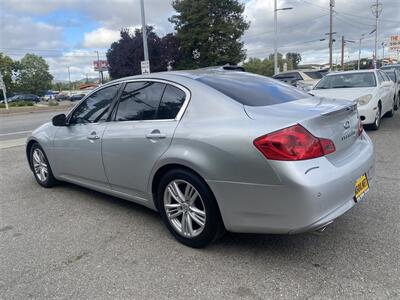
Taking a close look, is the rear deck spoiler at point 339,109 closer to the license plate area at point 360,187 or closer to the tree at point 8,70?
the license plate area at point 360,187

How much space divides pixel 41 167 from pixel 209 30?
32343mm

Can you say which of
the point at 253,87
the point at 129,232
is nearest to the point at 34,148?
the point at 129,232

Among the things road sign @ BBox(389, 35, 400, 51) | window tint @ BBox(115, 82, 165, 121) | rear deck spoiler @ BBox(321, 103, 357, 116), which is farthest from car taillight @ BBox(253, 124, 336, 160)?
road sign @ BBox(389, 35, 400, 51)

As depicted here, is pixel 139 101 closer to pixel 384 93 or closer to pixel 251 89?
pixel 251 89

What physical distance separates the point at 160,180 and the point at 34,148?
2917 mm

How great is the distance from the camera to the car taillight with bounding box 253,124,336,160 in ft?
8.89

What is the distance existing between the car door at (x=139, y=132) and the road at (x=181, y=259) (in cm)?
53

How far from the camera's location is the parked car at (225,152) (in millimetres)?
2734

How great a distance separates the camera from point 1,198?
5.16 m

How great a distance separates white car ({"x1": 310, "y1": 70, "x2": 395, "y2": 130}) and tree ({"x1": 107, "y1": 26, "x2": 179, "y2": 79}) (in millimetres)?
27971

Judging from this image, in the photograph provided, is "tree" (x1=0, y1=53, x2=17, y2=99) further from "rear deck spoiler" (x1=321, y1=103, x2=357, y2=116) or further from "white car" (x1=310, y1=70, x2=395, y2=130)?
"rear deck spoiler" (x1=321, y1=103, x2=357, y2=116)

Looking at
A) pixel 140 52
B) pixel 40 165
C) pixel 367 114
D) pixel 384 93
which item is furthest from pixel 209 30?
pixel 40 165

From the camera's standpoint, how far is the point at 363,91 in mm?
8578

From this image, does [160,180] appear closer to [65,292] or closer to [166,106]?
[166,106]
